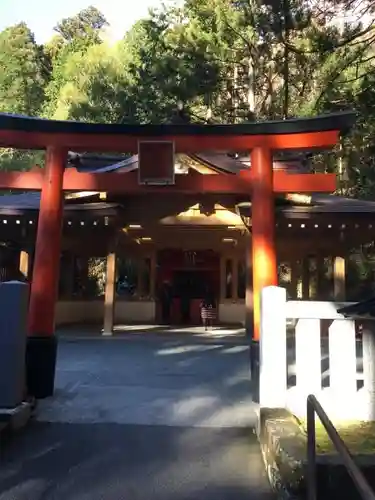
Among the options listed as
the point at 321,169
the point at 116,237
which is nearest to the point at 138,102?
the point at 321,169

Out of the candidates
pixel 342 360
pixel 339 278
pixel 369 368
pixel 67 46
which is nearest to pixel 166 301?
pixel 339 278

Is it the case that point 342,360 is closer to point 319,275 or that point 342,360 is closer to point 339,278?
point 339,278

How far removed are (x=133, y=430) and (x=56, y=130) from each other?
4216 millimetres

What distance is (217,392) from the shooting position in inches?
263

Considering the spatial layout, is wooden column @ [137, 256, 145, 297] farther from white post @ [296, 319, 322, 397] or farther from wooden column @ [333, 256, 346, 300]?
white post @ [296, 319, 322, 397]

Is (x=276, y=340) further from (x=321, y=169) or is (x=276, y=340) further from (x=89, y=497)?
(x=321, y=169)

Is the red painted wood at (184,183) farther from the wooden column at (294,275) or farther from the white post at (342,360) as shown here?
the wooden column at (294,275)

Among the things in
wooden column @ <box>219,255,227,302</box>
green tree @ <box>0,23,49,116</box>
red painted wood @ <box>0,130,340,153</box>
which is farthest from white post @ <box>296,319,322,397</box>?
green tree @ <box>0,23,49,116</box>

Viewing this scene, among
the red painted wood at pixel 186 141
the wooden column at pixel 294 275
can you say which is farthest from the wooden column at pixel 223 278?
the red painted wood at pixel 186 141

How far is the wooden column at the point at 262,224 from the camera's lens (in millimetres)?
6992

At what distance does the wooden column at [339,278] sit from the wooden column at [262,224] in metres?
6.46

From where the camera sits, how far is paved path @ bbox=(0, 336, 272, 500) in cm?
379

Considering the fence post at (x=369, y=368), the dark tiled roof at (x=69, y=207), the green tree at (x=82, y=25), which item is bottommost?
the fence post at (x=369, y=368)

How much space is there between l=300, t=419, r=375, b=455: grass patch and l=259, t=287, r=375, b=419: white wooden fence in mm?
197
